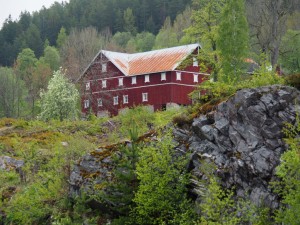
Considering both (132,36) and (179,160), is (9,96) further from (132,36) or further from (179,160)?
(132,36)

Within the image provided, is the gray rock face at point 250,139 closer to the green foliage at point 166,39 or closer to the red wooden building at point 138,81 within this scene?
the red wooden building at point 138,81

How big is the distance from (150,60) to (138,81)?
2443 millimetres

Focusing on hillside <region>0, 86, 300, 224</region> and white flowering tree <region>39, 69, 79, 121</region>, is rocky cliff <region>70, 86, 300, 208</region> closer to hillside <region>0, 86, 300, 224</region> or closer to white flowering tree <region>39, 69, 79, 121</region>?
hillside <region>0, 86, 300, 224</region>

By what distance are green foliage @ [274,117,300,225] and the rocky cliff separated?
0.70 metres

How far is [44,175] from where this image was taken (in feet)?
81.1

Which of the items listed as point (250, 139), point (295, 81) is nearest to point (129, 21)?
point (295, 81)

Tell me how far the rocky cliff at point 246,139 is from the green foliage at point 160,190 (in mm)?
628

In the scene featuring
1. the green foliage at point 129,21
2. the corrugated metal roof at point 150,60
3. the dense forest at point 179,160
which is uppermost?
the green foliage at point 129,21

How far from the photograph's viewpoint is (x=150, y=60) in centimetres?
5234

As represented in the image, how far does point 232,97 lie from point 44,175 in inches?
425

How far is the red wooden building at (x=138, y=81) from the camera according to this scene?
50.1 meters

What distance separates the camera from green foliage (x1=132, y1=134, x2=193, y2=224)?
57.8 feet

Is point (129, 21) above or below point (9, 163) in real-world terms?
above

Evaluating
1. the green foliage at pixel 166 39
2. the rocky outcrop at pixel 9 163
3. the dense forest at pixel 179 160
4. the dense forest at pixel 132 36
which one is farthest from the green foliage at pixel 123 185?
the green foliage at pixel 166 39
